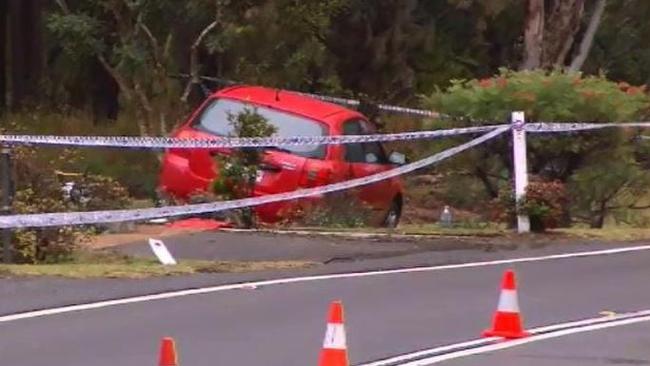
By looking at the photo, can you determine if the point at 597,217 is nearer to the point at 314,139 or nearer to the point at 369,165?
the point at 369,165

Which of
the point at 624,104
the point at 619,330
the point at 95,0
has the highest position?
the point at 95,0

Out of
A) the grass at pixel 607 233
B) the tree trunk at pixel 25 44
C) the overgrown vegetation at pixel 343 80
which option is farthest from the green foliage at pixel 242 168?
the tree trunk at pixel 25 44

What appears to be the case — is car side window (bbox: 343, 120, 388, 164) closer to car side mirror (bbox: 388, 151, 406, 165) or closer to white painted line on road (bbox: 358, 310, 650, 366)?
car side mirror (bbox: 388, 151, 406, 165)

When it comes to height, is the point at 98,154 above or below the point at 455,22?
below

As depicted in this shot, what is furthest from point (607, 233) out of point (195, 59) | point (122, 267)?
point (195, 59)

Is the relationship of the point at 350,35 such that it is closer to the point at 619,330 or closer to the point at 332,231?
the point at 332,231

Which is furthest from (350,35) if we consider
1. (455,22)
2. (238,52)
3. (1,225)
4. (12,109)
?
(1,225)

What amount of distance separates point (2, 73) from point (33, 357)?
24098mm

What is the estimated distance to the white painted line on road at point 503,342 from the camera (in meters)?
10.1

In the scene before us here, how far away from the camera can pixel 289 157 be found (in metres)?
17.8

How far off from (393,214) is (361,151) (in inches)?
34.6

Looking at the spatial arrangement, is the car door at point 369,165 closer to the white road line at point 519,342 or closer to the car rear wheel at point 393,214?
the car rear wheel at point 393,214

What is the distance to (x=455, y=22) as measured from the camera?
38.7 m

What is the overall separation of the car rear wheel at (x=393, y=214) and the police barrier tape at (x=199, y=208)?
730mm
